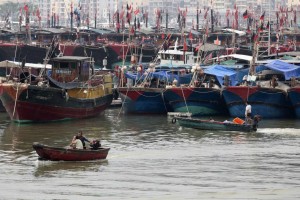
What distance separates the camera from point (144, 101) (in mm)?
65000

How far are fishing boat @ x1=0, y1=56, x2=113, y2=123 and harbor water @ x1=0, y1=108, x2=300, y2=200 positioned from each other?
83 cm

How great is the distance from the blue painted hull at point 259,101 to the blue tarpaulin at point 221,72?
4243 mm

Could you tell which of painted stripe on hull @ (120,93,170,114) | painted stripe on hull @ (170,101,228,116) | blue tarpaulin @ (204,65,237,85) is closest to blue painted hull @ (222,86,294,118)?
painted stripe on hull @ (170,101,228,116)

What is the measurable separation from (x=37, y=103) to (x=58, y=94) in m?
1.32

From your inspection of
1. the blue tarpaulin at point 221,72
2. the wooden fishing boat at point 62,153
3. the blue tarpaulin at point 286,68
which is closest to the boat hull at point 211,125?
the blue tarpaulin at point 286,68

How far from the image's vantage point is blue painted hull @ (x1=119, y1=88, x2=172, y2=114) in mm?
64625

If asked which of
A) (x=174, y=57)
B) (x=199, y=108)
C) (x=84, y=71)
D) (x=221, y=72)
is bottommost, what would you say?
(x=199, y=108)

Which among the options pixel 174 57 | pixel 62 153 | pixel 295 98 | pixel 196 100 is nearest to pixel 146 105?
pixel 196 100

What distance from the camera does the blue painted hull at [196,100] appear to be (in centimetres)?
6297

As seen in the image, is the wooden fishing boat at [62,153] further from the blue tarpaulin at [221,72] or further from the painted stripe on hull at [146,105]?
the blue tarpaulin at [221,72]

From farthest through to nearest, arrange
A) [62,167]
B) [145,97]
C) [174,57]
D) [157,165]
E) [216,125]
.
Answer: [174,57]
[145,97]
[216,125]
[157,165]
[62,167]

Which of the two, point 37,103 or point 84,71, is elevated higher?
point 84,71

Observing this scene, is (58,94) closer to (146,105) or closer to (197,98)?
(146,105)

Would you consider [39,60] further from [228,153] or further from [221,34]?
[228,153]
